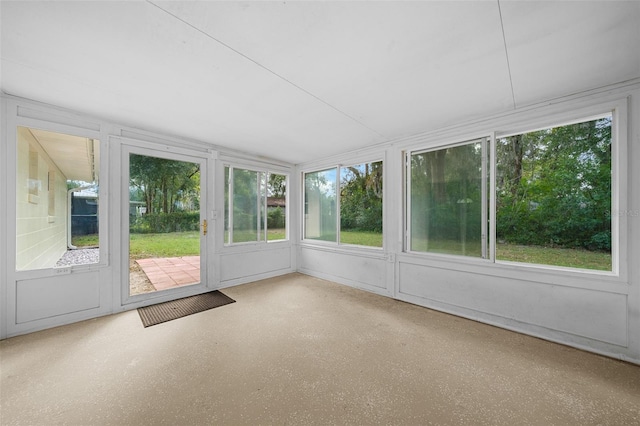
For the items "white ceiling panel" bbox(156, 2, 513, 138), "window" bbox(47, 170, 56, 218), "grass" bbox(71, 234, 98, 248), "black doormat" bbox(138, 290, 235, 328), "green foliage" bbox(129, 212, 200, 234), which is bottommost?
"black doormat" bbox(138, 290, 235, 328)

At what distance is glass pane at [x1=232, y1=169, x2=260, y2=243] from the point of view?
4199 millimetres

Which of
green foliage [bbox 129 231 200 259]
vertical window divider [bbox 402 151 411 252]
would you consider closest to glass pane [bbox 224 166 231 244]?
green foliage [bbox 129 231 200 259]

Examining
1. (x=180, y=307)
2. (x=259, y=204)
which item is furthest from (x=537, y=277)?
(x=180, y=307)

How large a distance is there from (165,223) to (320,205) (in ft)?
9.01

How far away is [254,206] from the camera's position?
14.7 ft

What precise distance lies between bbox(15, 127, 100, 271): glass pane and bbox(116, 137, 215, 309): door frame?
25 centimetres

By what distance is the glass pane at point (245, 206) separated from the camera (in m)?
4.20

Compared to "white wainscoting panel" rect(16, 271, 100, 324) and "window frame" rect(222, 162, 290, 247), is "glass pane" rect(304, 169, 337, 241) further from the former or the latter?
"white wainscoting panel" rect(16, 271, 100, 324)

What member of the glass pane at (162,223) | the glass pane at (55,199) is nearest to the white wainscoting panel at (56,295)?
the glass pane at (55,199)

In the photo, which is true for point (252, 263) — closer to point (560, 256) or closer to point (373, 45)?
point (373, 45)

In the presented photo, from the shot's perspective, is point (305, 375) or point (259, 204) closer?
point (305, 375)

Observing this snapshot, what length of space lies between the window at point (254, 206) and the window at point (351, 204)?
918 millimetres

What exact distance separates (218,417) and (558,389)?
2.37 metres

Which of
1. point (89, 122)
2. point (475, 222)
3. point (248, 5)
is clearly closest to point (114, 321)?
point (89, 122)
